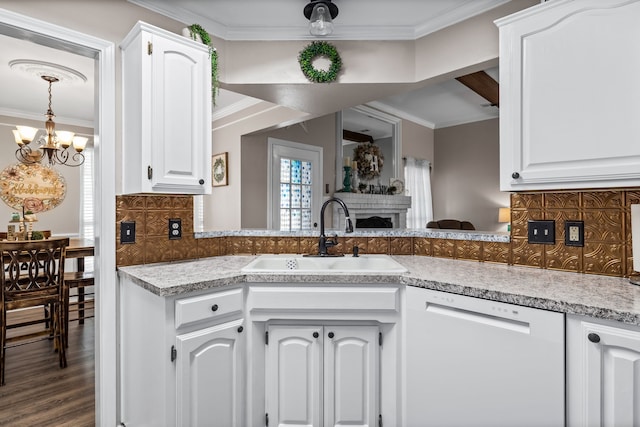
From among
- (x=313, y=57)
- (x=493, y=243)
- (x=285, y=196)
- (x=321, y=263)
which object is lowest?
(x=321, y=263)

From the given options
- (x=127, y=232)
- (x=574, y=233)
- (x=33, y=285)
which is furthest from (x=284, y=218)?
(x=574, y=233)

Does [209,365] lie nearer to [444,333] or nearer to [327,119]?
[444,333]

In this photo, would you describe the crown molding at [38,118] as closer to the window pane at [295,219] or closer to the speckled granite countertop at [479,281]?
the window pane at [295,219]

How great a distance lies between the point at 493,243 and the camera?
1.96 meters

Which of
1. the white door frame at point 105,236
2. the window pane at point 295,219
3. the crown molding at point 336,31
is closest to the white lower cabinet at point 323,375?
the white door frame at point 105,236

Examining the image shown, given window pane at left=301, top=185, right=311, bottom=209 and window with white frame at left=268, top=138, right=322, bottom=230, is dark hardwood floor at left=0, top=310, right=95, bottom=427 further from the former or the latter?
window pane at left=301, top=185, right=311, bottom=209

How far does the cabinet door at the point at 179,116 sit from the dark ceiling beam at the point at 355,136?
11.3ft

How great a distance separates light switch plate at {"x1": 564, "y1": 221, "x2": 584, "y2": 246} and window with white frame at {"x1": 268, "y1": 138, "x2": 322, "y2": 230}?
2.96 meters

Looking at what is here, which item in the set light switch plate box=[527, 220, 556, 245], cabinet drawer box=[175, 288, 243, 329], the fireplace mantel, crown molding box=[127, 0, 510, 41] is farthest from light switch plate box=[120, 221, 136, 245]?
the fireplace mantel

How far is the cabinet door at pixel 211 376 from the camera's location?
1483mm

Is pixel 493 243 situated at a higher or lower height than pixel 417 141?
lower

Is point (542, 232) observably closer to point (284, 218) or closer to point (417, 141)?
point (284, 218)

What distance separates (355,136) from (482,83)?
2.00 meters

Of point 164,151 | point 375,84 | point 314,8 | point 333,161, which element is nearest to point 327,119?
point 333,161
